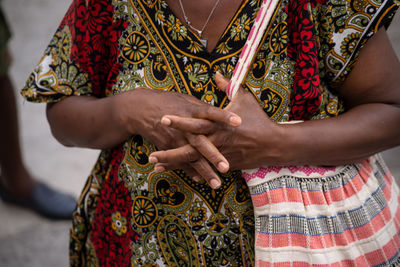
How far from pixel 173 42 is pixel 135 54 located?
0.35 feet

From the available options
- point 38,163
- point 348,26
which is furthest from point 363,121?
point 38,163

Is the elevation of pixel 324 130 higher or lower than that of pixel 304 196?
higher

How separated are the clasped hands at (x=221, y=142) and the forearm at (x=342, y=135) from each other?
0.17 feet

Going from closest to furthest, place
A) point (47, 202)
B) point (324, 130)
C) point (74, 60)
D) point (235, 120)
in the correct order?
point (235, 120), point (324, 130), point (74, 60), point (47, 202)

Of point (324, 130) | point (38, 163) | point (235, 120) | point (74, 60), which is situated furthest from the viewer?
point (38, 163)

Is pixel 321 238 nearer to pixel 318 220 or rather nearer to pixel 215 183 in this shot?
pixel 318 220

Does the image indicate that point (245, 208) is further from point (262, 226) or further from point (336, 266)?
point (336, 266)

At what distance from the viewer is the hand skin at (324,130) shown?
0.99 meters

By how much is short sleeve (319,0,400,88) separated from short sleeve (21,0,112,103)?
567 millimetres

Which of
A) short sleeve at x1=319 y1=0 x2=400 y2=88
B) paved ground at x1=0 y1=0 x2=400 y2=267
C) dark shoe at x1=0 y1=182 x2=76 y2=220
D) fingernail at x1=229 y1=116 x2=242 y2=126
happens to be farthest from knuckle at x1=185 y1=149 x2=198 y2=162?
dark shoe at x1=0 y1=182 x2=76 y2=220

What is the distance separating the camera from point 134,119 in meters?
1.08

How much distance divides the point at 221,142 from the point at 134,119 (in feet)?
0.80

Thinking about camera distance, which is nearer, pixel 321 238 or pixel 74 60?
pixel 321 238

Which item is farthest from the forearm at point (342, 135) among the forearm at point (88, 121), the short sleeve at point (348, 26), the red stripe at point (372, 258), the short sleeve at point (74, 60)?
the short sleeve at point (74, 60)
